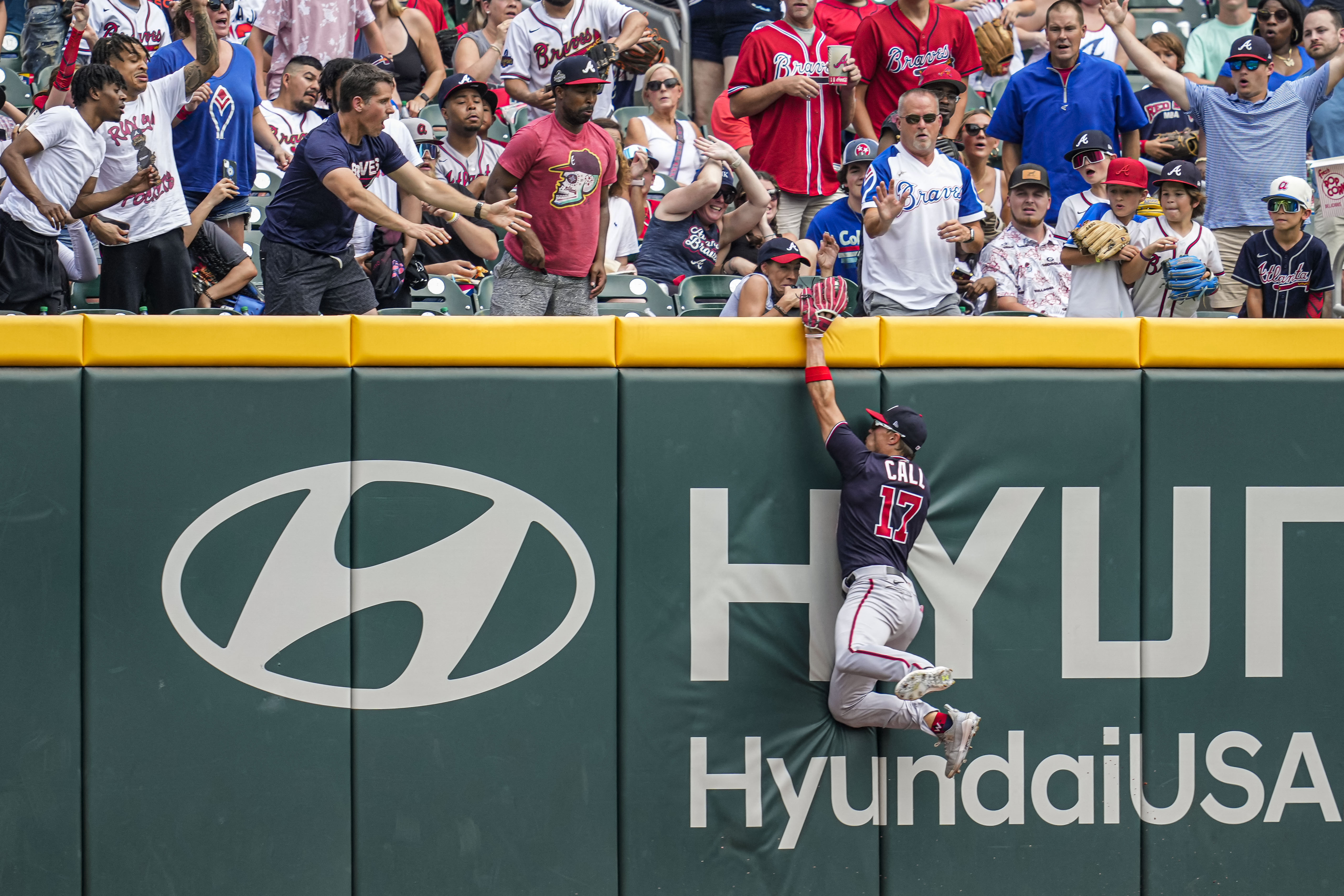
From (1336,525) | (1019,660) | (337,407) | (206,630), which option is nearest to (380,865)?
(206,630)

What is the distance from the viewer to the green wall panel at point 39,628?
5.50 m

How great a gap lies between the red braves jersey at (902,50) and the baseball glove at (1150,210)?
88.4 inches

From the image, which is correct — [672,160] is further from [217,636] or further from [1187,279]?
[217,636]

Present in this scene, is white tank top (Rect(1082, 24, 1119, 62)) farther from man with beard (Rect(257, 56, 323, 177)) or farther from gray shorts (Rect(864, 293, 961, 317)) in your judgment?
man with beard (Rect(257, 56, 323, 177))

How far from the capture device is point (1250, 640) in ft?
19.1

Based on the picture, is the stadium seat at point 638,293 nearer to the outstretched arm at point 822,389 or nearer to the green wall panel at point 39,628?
the outstretched arm at point 822,389

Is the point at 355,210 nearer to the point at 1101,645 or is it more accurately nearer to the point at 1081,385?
the point at 1081,385

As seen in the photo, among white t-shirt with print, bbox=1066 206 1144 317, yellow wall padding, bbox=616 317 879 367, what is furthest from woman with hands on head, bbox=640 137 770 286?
yellow wall padding, bbox=616 317 879 367

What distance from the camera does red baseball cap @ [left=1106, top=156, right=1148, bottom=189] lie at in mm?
7707

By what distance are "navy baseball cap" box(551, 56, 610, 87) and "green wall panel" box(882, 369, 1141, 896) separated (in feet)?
7.64

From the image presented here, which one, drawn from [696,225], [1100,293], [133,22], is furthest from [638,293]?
[133,22]

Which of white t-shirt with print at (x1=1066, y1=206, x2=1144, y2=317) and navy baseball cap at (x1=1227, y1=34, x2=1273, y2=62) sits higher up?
navy baseball cap at (x1=1227, y1=34, x2=1273, y2=62)

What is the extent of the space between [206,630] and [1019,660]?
3208mm

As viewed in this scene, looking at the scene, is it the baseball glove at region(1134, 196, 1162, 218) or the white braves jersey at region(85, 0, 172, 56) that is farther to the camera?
the white braves jersey at region(85, 0, 172, 56)
